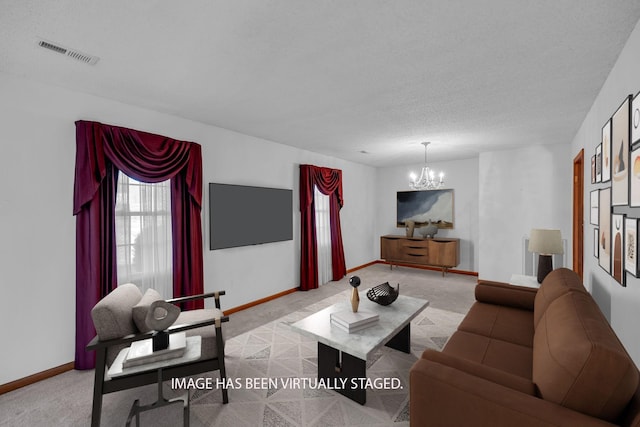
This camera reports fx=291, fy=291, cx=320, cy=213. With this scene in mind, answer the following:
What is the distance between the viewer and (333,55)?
1.95 m

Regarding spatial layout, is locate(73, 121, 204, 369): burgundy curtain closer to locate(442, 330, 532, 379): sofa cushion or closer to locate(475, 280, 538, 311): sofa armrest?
locate(442, 330, 532, 379): sofa cushion

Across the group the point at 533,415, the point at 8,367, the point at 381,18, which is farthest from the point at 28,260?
the point at 533,415

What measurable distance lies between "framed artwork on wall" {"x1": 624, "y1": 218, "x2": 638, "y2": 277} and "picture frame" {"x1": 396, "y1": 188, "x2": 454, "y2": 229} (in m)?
4.63

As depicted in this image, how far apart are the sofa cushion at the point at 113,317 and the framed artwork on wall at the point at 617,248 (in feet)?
10.3

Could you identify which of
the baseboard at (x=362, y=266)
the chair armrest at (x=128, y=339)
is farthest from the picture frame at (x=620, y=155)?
the baseboard at (x=362, y=266)

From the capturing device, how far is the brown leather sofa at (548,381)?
1.04 meters

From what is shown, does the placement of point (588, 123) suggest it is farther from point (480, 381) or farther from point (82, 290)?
point (82, 290)

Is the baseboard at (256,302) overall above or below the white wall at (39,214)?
below

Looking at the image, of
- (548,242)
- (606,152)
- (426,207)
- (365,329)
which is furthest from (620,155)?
(426,207)

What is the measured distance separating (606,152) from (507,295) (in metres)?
1.37

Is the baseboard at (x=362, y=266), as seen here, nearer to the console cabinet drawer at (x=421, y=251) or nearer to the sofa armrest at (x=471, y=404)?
the console cabinet drawer at (x=421, y=251)

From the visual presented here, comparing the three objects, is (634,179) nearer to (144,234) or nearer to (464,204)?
(144,234)

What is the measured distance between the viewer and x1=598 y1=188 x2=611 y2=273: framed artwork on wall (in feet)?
6.65

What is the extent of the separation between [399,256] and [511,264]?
6.76ft
